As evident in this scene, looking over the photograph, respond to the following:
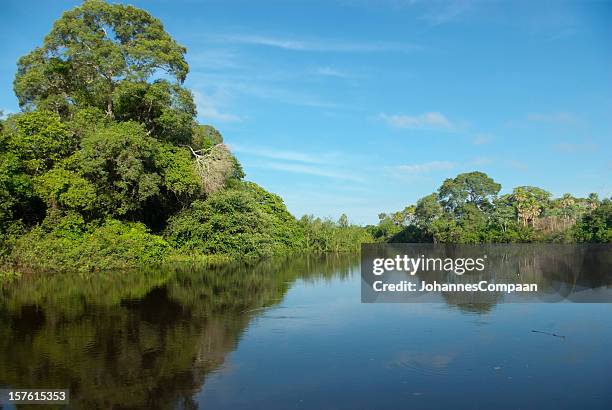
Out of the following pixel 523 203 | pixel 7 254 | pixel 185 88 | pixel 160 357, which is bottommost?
pixel 160 357

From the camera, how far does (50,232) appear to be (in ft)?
75.4

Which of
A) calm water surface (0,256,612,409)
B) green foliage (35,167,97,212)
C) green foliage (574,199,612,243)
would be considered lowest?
calm water surface (0,256,612,409)

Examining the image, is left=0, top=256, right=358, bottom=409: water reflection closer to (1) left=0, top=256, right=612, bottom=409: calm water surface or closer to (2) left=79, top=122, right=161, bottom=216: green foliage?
(1) left=0, top=256, right=612, bottom=409: calm water surface

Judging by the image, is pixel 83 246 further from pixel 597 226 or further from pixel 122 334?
pixel 597 226

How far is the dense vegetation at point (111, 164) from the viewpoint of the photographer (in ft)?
72.5

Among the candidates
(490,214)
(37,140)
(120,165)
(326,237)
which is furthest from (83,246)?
(490,214)

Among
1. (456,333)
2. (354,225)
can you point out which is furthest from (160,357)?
(354,225)

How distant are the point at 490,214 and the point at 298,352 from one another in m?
46.0

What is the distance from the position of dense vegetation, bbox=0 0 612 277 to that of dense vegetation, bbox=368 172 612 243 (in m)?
7.69

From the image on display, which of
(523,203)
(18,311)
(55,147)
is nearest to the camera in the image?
(18,311)

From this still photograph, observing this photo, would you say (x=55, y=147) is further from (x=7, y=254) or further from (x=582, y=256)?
(x=582, y=256)

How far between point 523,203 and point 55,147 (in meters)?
42.2

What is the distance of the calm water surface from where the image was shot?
256 inches

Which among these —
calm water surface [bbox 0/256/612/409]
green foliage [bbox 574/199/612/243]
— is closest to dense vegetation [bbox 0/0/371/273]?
calm water surface [bbox 0/256/612/409]
